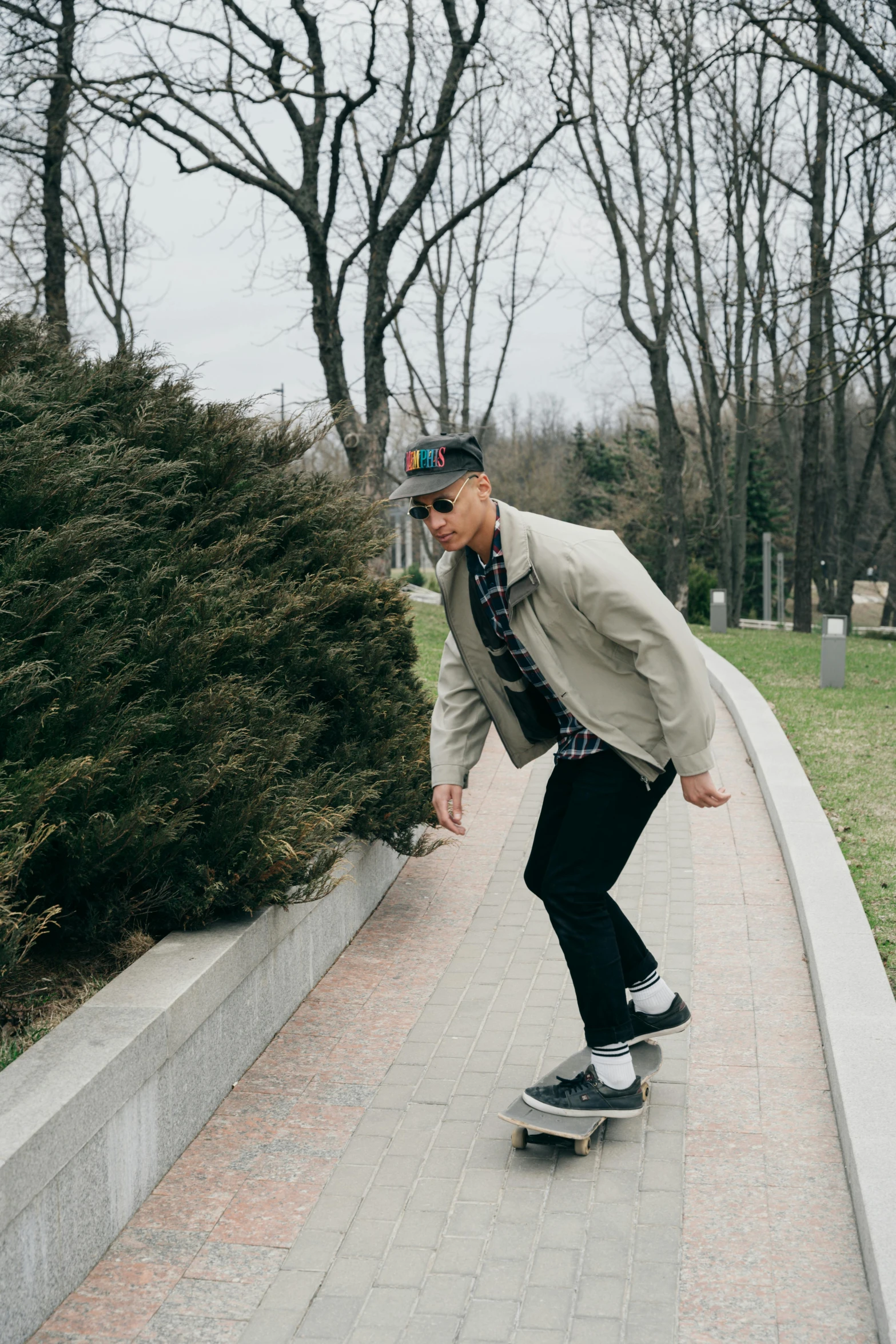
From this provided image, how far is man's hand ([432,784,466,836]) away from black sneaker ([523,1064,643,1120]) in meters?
0.77

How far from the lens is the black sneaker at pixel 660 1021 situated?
12.6ft

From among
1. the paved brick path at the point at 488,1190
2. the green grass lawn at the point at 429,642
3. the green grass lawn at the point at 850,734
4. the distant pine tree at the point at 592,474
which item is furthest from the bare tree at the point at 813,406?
the distant pine tree at the point at 592,474

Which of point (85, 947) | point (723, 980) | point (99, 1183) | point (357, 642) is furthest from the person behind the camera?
point (357, 642)

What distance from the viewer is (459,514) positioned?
336 centimetres

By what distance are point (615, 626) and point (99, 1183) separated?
1.86 m

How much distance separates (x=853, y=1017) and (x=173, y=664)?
Result: 2547mm

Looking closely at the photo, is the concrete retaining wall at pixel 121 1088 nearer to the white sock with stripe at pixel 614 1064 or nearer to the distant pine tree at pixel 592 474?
the white sock with stripe at pixel 614 1064

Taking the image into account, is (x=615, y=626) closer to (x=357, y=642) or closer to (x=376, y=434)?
(x=357, y=642)

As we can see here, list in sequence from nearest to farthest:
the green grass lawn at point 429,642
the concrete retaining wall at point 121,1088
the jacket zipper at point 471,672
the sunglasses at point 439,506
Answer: the concrete retaining wall at point 121,1088 < the sunglasses at point 439,506 < the jacket zipper at point 471,672 < the green grass lawn at point 429,642

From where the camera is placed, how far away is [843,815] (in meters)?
7.34

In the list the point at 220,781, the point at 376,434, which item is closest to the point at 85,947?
the point at 220,781

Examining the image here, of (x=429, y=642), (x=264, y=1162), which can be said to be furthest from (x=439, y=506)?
(x=429, y=642)

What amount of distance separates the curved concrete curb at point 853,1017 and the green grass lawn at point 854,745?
20cm

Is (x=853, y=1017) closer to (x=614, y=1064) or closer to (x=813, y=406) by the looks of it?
(x=614, y=1064)
